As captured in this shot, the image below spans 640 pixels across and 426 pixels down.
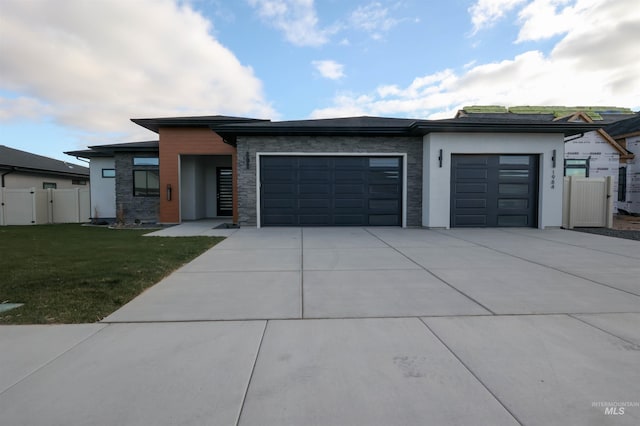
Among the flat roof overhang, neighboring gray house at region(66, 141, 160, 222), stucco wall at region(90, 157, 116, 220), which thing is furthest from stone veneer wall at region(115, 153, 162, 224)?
the flat roof overhang

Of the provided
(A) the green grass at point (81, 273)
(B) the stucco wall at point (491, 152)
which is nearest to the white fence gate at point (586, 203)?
(B) the stucco wall at point (491, 152)

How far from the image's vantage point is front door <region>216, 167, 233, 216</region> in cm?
1653

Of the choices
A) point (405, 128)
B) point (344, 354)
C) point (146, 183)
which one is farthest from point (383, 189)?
point (146, 183)

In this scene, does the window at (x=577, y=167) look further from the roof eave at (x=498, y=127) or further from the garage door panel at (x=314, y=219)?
the garage door panel at (x=314, y=219)

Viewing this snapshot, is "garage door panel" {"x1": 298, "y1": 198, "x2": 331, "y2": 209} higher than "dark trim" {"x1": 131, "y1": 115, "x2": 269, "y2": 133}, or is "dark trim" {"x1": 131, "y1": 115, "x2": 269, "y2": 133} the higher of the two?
"dark trim" {"x1": 131, "y1": 115, "x2": 269, "y2": 133}

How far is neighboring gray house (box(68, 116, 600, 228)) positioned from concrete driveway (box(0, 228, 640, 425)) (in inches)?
258

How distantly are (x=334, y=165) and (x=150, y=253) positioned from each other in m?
6.91

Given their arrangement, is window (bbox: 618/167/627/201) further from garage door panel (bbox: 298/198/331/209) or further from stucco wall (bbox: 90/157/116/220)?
stucco wall (bbox: 90/157/116/220)

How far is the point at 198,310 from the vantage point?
3730mm

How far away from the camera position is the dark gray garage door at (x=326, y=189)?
11.9 metres

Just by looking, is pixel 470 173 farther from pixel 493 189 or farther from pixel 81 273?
pixel 81 273

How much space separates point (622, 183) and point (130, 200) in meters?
26.5

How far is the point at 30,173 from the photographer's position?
68.2 feet

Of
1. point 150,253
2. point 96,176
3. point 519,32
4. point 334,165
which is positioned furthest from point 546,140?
point 96,176
